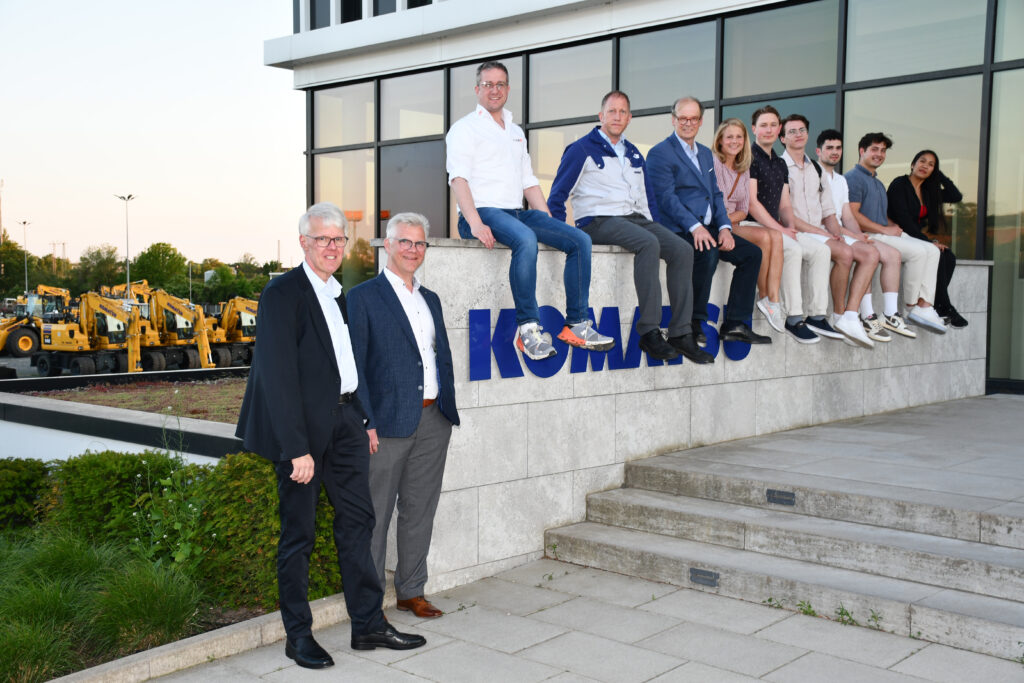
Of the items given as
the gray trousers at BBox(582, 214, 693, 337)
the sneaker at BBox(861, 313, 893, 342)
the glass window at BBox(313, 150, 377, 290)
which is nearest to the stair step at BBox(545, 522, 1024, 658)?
the gray trousers at BBox(582, 214, 693, 337)

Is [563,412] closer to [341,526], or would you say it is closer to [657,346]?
[657,346]

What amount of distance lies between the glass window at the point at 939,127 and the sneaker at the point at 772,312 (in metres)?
4.66

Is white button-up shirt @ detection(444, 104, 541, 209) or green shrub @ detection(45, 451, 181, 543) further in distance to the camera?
green shrub @ detection(45, 451, 181, 543)

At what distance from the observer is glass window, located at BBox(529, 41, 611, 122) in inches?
579

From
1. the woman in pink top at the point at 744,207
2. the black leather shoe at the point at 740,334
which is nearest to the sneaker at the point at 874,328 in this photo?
the woman in pink top at the point at 744,207

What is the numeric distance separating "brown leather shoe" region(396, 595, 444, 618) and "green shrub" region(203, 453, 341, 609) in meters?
0.40

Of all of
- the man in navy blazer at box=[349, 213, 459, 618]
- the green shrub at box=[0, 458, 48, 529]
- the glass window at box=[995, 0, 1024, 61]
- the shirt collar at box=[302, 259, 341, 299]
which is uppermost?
the glass window at box=[995, 0, 1024, 61]

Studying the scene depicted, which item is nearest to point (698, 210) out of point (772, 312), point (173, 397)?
point (772, 312)

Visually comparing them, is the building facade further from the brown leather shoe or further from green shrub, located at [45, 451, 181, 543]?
green shrub, located at [45, 451, 181, 543]

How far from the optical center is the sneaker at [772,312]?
782cm

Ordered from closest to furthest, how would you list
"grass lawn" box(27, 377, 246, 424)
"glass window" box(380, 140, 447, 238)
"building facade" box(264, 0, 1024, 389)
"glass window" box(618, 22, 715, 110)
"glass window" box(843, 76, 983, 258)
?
1. "building facade" box(264, 0, 1024, 389)
2. "glass window" box(843, 76, 983, 258)
3. "grass lawn" box(27, 377, 246, 424)
4. "glass window" box(618, 22, 715, 110)
5. "glass window" box(380, 140, 447, 238)

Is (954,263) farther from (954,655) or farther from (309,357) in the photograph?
(309,357)

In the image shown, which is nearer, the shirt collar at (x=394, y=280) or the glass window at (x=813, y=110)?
the shirt collar at (x=394, y=280)

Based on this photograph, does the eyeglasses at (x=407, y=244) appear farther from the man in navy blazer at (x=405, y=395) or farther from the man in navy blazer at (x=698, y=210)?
the man in navy blazer at (x=698, y=210)
